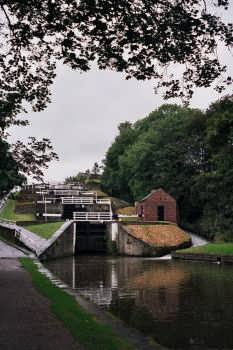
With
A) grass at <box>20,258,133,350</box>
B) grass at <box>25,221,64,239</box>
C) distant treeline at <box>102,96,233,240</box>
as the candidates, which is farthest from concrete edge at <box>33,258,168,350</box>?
distant treeline at <box>102,96,233,240</box>

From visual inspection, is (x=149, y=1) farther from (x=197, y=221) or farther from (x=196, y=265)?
(x=197, y=221)

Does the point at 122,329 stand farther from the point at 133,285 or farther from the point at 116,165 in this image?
the point at 116,165

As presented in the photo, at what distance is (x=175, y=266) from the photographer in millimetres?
34562

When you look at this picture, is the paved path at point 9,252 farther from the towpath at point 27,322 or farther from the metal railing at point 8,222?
the towpath at point 27,322

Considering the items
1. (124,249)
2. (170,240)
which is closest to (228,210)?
(170,240)

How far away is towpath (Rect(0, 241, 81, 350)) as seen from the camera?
34.2 feet

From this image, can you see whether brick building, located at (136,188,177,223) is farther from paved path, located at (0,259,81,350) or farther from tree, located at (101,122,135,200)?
paved path, located at (0,259,81,350)

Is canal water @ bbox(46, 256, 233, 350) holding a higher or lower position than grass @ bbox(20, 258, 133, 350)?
lower

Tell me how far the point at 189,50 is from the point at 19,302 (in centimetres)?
956

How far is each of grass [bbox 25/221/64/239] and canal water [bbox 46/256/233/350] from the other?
1400 centimetres

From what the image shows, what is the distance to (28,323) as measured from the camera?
12648 millimetres

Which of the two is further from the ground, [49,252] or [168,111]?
[168,111]

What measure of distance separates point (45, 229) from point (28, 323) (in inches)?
1501

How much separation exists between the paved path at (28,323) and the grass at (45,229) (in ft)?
89.6
